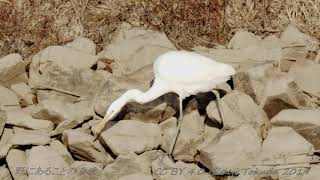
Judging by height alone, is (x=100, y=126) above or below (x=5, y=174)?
above

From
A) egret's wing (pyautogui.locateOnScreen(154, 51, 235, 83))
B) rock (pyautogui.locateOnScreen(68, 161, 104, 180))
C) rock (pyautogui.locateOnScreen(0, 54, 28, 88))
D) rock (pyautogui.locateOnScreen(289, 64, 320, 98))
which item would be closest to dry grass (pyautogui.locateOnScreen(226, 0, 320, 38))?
rock (pyautogui.locateOnScreen(289, 64, 320, 98))

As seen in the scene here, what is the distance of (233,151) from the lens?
5.82m

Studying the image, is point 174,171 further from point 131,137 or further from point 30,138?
point 30,138

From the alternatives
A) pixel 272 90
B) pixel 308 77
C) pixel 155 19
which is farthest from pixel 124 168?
pixel 155 19

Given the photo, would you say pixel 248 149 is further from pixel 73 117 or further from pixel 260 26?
pixel 260 26

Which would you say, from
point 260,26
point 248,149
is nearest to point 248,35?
point 260,26

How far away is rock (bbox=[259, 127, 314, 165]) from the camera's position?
19.2ft

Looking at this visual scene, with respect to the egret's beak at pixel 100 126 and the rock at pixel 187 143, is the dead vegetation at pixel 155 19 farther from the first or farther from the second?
the egret's beak at pixel 100 126

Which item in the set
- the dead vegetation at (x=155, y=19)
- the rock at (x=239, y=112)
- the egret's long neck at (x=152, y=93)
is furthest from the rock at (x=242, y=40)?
the egret's long neck at (x=152, y=93)

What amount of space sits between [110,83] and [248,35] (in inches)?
91.8

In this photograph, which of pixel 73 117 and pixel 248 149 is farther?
pixel 73 117

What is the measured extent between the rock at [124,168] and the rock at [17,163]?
31.0 inches

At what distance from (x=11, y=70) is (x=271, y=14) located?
3.80m

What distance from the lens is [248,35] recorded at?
27.1 ft
